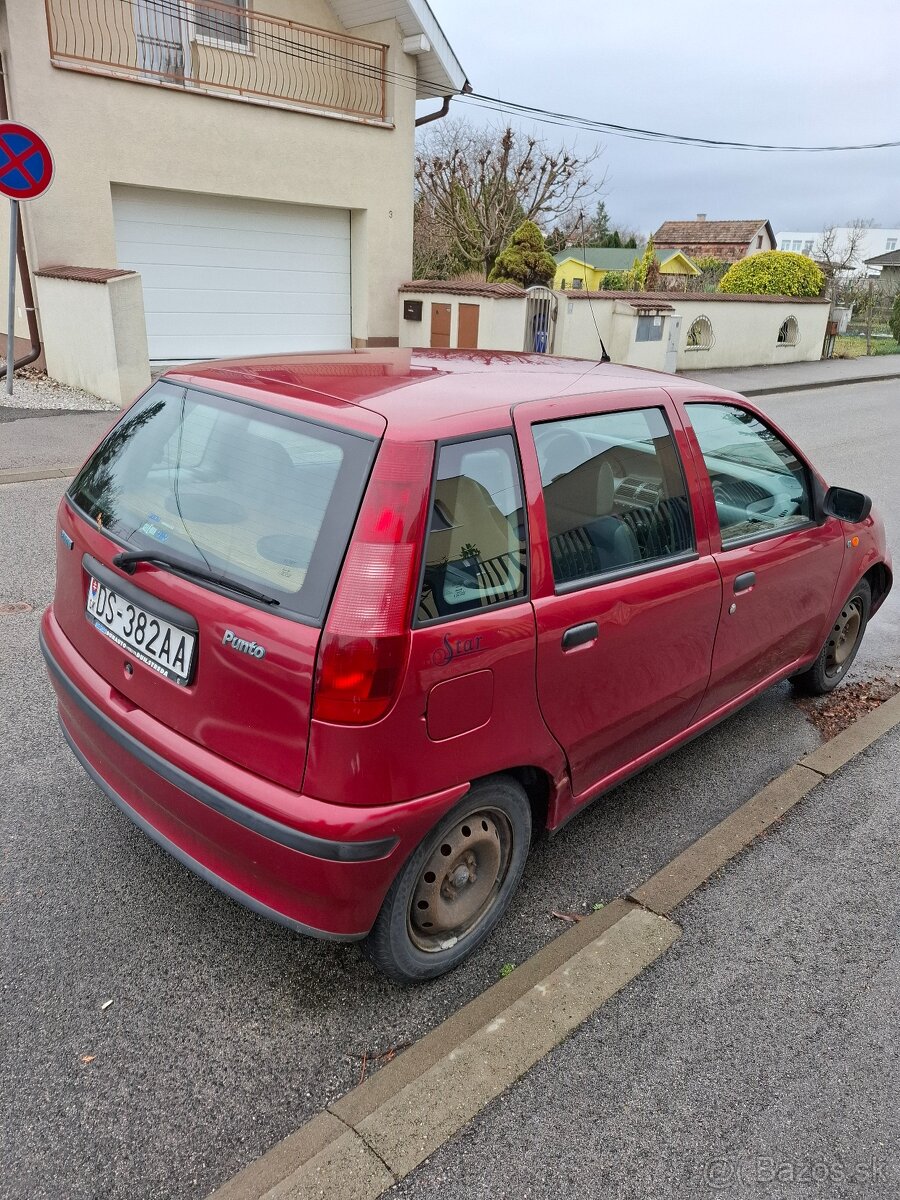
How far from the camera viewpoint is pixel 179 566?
2307 millimetres

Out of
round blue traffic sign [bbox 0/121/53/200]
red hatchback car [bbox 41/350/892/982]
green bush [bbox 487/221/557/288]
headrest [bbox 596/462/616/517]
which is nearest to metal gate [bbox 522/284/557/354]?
green bush [bbox 487/221/557/288]

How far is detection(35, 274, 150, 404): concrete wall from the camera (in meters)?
9.57

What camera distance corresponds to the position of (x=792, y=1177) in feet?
6.65

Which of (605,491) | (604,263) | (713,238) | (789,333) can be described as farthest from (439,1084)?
(713,238)

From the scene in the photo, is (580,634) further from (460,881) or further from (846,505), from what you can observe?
(846,505)

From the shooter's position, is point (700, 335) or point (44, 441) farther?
point (700, 335)

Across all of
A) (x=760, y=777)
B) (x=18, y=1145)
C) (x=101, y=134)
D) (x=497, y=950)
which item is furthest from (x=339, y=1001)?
(x=101, y=134)

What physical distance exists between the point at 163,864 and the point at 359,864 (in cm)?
113

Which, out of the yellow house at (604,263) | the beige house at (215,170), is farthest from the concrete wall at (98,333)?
the yellow house at (604,263)

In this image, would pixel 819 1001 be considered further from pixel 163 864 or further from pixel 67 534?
pixel 67 534

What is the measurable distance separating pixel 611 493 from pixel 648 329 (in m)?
15.2

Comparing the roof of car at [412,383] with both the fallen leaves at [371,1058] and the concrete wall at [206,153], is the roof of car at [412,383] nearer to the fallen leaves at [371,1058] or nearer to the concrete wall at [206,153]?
the fallen leaves at [371,1058]

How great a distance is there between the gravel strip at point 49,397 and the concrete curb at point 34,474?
2.55m

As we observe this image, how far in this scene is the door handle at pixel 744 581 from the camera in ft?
10.6
